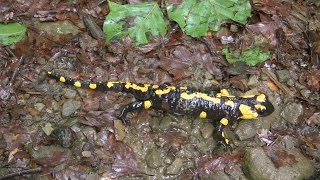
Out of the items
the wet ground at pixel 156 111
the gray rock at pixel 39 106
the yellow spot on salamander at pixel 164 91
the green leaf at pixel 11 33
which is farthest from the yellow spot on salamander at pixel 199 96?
the green leaf at pixel 11 33

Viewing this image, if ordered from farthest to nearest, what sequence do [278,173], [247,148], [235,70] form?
[235,70], [247,148], [278,173]

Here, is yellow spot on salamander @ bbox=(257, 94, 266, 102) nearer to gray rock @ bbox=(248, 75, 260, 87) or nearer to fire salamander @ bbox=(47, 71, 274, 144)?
fire salamander @ bbox=(47, 71, 274, 144)

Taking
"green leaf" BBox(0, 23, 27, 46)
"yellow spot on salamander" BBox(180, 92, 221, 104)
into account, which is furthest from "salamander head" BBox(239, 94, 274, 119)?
"green leaf" BBox(0, 23, 27, 46)

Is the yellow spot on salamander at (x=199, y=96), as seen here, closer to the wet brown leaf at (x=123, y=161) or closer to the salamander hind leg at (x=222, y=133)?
the salamander hind leg at (x=222, y=133)

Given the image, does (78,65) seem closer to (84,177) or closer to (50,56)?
(50,56)

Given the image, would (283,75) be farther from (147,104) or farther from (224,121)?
(147,104)

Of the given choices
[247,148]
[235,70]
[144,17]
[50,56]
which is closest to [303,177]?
[247,148]
